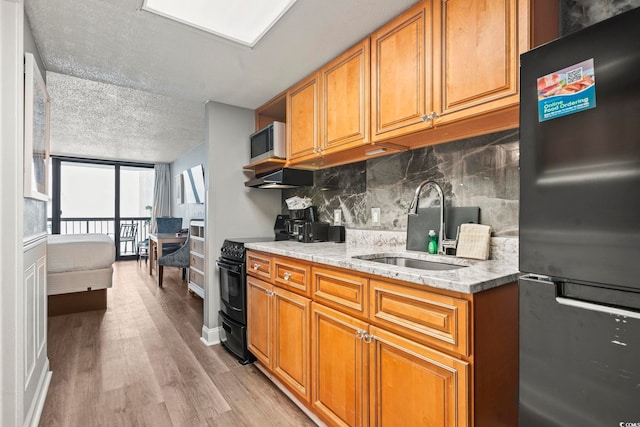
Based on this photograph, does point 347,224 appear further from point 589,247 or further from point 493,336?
point 589,247

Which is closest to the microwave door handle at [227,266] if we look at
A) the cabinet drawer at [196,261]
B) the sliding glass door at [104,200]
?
the cabinet drawer at [196,261]

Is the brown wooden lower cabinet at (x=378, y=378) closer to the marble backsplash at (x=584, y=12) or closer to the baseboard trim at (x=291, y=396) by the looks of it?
the baseboard trim at (x=291, y=396)

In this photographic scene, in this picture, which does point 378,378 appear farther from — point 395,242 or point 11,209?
point 11,209

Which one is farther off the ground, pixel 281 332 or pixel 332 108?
pixel 332 108

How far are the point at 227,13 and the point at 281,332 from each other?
192cm

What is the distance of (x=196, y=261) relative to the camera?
4.48m

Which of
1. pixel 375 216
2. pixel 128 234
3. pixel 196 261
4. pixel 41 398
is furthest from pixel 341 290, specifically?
pixel 128 234

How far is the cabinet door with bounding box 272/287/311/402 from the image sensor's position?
185 centimetres

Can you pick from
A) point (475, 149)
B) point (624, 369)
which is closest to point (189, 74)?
point (475, 149)

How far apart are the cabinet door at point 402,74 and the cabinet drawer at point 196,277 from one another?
3.30 metres

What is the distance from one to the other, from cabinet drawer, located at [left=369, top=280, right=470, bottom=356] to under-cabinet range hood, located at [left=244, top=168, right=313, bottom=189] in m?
1.50

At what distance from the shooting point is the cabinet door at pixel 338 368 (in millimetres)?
1485

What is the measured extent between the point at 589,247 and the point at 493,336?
1.63ft

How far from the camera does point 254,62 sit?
2242 millimetres
